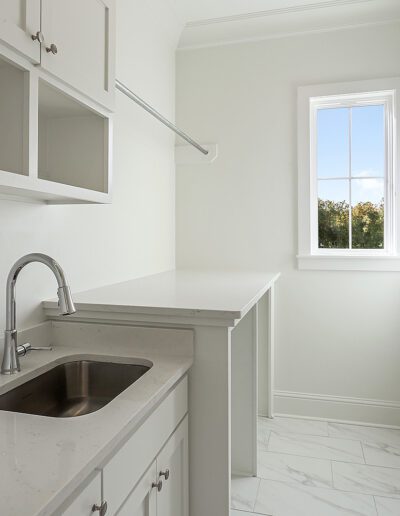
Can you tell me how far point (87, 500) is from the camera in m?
0.79

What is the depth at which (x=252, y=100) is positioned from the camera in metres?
2.86

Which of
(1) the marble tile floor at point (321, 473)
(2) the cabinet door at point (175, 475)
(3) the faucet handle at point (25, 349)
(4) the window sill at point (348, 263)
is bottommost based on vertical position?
(1) the marble tile floor at point (321, 473)

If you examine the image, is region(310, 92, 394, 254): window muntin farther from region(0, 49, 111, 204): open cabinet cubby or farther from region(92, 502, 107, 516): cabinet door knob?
region(92, 502, 107, 516): cabinet door knob

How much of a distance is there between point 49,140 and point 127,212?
41.1 inches

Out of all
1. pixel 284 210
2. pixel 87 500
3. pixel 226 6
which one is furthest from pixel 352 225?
pixel 87 500

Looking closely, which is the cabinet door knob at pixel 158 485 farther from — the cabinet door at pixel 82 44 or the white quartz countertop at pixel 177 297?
the cabinet door at pixel 82 44

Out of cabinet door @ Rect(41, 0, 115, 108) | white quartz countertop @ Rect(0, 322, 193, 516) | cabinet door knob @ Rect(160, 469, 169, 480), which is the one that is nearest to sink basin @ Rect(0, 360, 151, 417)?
white quartz countertop @ Rect(0, 322, 193, 516)

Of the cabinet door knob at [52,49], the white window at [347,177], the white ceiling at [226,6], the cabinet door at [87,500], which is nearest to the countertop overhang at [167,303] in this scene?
the cabinet door at [87,500]

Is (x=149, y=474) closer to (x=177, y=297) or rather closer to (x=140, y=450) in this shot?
(x=140, y=450)

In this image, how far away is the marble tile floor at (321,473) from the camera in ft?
6.07

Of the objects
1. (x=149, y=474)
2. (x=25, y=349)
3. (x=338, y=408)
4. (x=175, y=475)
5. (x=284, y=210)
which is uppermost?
(x=284, y=210)

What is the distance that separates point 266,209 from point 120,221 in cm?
109

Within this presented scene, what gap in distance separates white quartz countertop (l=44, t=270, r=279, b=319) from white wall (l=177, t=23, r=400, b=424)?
71 centimetres

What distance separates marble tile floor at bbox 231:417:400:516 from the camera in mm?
1851
